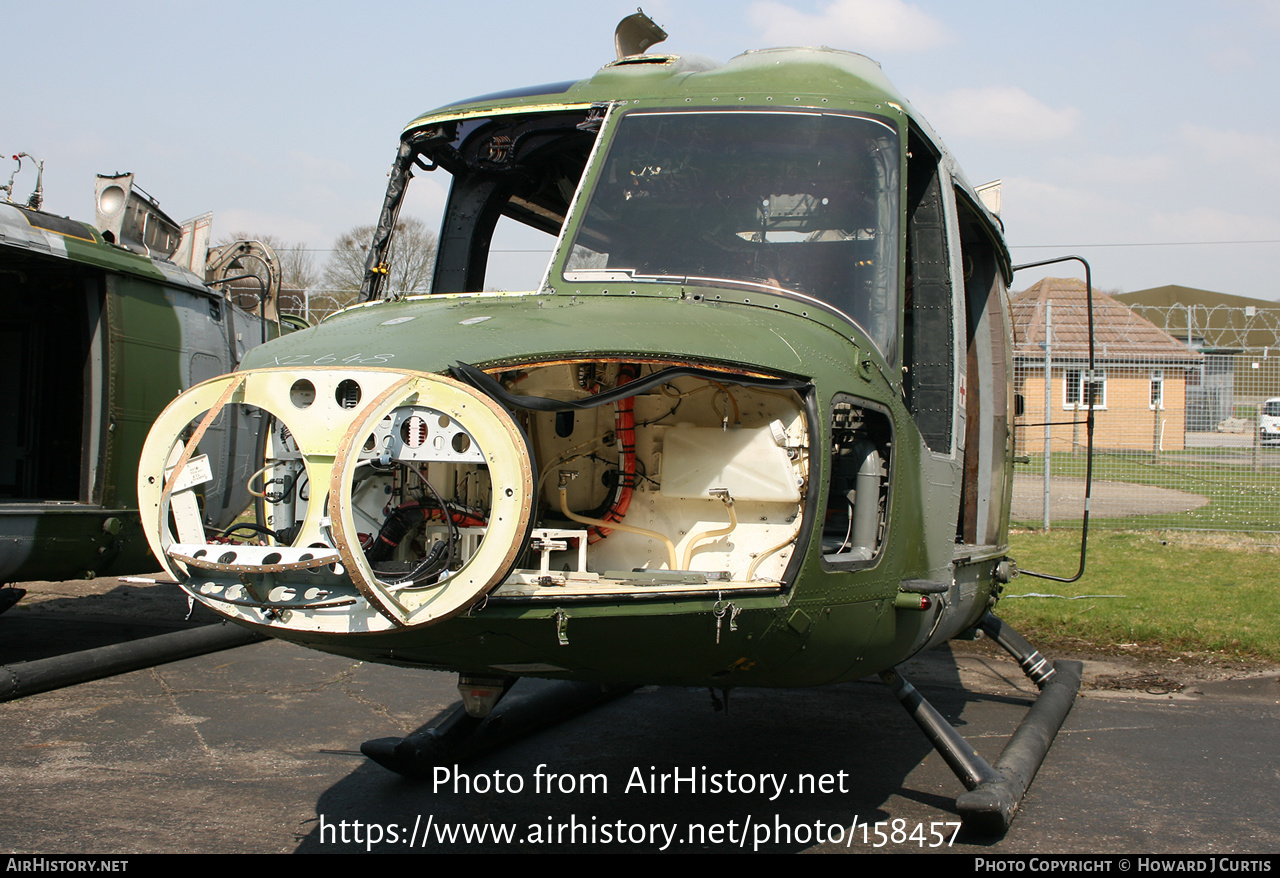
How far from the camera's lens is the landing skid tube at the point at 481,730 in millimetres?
4789

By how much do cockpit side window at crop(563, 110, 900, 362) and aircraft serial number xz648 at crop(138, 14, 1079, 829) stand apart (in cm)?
1

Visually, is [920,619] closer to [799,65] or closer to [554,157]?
[799,65]

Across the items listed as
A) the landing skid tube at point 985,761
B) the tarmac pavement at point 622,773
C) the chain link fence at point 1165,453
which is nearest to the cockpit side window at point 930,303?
the landing skid tube at point 985,761

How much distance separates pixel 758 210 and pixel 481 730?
9.40 feet

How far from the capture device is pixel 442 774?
4938mm

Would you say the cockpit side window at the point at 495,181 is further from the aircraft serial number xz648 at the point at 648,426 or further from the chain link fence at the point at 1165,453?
the chain link fence at the point at 1165,453

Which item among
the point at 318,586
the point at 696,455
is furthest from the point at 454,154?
the point at 318,586

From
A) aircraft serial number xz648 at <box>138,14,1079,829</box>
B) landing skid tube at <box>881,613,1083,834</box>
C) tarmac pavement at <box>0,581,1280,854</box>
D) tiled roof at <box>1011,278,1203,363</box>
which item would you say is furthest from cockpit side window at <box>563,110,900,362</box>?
tiled roof at <box>1011,278,1203,363</box>

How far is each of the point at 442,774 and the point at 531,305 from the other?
255 cm

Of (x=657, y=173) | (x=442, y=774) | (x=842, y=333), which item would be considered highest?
(x=657, y=173)

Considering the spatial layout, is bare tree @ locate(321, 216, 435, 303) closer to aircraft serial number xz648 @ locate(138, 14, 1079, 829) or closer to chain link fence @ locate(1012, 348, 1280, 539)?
aircraft serial number xz648 @ locate(138, 14, 1079, 829)

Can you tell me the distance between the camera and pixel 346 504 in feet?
8.66

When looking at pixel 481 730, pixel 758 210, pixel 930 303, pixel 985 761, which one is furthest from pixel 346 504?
pixel 985 761

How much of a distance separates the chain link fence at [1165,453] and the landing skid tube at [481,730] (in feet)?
29.2
